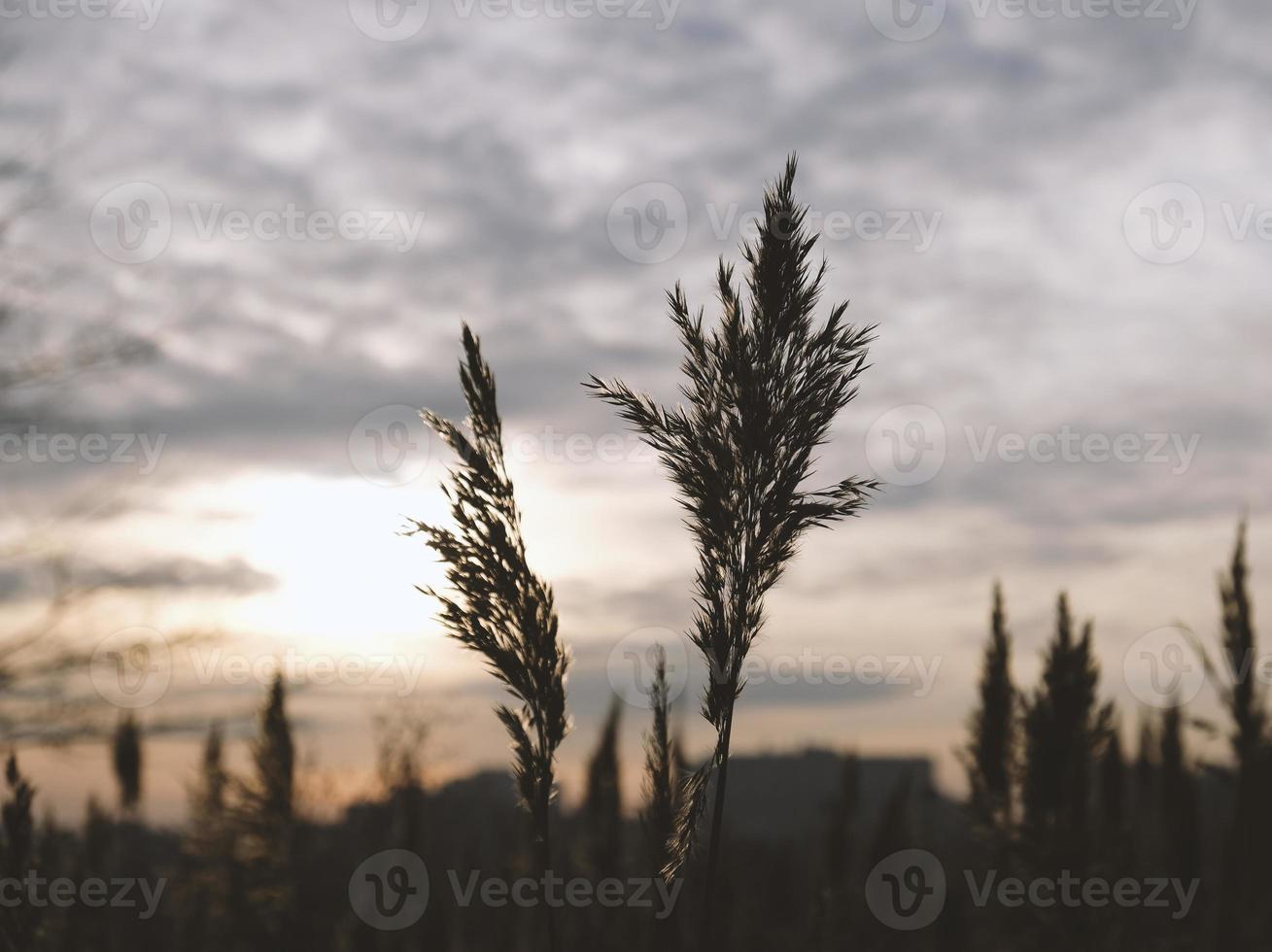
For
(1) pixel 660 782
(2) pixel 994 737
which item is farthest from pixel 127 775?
(1) pixel 660 782

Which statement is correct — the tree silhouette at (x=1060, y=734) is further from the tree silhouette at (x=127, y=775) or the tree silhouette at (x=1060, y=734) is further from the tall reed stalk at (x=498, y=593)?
the tree silhouette at (x=127, y=775)

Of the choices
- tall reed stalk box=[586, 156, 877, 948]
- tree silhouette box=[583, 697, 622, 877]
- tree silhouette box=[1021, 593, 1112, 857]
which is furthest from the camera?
tree silhouette box=[583, 697, 622, 877]

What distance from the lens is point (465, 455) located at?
4.58 metres

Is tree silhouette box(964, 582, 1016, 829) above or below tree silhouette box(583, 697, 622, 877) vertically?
above

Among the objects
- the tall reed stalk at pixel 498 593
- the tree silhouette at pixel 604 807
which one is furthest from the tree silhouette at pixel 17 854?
the tree silhouette at pixel 604 807

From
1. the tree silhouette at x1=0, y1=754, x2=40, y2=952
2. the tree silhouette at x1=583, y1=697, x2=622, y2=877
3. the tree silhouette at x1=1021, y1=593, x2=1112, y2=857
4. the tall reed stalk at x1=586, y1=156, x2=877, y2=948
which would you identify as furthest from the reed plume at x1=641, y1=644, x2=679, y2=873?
the tree silhouette at x1=583, y1=697, x2=622, y2=877

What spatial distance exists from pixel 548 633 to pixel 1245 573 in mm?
7964

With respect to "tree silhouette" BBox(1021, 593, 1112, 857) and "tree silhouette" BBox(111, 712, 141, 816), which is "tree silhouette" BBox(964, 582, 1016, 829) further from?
"tree silhouette" BBox(111, 712, 141, 816)

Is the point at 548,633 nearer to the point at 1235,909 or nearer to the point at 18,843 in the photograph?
the point at 18,843

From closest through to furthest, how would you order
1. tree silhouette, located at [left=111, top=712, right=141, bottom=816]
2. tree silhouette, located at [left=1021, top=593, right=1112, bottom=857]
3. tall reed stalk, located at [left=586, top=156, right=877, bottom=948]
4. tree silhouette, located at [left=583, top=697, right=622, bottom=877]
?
tall reed stalk, located at [left=586, top=156, right=877, bottom=948] → tree silhouette, located at [left=1021, top=593, right=1112, bottom=857] → tree silhouette, located at [left=583, top=697, right=622, bottom=877] → tree silhouette, located at [left=111, top=712, right=141, bottom=816]

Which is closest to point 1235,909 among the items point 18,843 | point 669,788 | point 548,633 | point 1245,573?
point 1245,573

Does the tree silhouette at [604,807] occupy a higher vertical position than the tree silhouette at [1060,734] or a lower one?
lower

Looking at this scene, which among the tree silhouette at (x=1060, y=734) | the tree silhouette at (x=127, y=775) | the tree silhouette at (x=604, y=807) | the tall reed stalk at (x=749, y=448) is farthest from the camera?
the tree silhouette at (x=127, y=775)

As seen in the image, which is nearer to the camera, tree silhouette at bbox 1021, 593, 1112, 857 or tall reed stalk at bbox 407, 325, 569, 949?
tall reed stalk at bbox 407, 325, 569, 949
